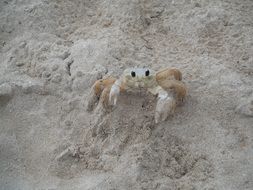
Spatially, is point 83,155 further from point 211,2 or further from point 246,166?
point 211,2

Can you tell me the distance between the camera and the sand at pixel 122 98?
103 inches

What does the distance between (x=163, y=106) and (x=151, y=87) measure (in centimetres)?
17

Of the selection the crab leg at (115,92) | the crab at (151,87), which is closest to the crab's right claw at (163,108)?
the crab at (151,87)

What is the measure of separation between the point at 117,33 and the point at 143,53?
0.95ft

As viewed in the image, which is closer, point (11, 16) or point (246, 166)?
point (246, 166)

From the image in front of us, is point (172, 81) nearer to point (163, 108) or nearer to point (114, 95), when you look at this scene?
point (163, 108)

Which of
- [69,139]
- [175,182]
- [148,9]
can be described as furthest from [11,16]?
[175,182]

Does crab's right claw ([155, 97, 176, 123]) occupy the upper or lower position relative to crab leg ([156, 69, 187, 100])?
lower

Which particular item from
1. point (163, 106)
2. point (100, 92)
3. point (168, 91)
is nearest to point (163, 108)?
point (163, 106)

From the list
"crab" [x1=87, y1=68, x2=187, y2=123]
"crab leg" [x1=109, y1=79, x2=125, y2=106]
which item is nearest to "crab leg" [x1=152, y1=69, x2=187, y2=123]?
"crab" [x1=87, y1=68, x2=187, y2=123]

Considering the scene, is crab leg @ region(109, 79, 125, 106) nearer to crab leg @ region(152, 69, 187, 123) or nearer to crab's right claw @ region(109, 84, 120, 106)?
crab's right claw @ region(109, 84, 120, 106)

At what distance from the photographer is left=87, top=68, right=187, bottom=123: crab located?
2764 mm

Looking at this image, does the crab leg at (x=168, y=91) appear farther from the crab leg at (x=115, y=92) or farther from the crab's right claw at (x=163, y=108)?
the crab leg at (x=115, y=92)

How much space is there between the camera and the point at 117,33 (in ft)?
11.2
